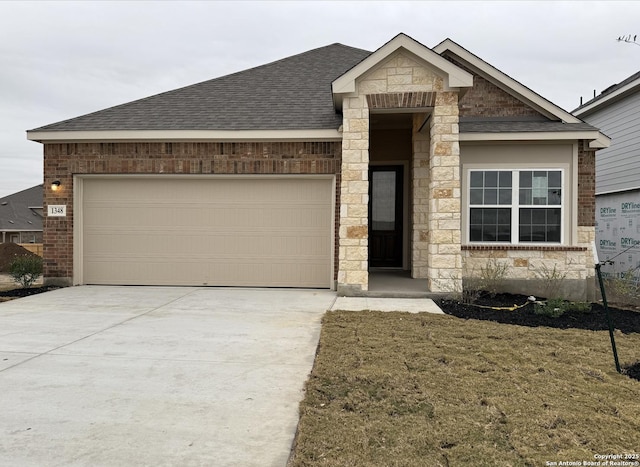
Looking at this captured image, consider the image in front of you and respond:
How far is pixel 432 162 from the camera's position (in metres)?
8.70

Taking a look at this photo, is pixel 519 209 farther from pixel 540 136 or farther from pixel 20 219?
pixel 20 219

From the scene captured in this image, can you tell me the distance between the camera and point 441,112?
849cm

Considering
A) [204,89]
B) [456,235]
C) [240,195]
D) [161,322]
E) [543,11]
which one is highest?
[543,11]

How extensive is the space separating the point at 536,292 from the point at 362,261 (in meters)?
3.86

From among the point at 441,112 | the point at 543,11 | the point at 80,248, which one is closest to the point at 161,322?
the point at 80,248

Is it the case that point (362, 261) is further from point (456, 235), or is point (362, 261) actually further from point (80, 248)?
point (80, 248)

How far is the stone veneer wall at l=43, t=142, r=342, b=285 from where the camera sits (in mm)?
9617

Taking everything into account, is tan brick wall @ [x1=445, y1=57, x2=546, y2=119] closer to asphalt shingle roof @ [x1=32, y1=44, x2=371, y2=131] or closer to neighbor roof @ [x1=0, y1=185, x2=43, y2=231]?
asphalt shingle roof @ [x1=32, y1=44, x2=371, y2=131]

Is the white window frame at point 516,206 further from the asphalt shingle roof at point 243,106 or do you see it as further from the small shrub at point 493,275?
the asphalt shingle roof at point 243,106

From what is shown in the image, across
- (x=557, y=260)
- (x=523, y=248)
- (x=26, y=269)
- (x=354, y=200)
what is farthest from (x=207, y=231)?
(x=557, y=260)

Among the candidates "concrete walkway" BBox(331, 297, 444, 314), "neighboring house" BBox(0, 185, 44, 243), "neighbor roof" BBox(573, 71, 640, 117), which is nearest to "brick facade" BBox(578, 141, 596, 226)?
"concrete walkway" BBox(331, 297, 444, 314)

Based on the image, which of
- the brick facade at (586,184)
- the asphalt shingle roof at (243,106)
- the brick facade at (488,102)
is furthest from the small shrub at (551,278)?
the asphalt shingle roof at (243,106)

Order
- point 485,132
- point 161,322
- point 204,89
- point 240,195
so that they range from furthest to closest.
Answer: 1. point 204,89
2. point 240,195
3. point 485,132
4. point 161,322

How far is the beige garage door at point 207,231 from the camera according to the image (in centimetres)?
978
